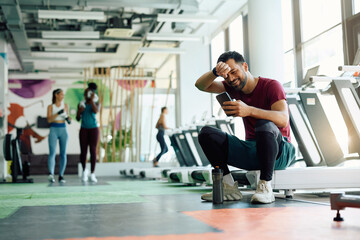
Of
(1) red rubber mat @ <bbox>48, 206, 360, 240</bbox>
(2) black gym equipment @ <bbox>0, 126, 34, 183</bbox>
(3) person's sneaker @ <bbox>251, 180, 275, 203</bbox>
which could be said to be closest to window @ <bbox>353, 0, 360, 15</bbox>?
(3) person's sneaker @ <bbox>251, 180, 275, 203</bbox>

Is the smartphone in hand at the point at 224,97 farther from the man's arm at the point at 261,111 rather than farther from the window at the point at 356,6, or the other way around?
the window at the point at 356,6

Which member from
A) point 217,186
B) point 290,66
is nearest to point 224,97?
point 217,186

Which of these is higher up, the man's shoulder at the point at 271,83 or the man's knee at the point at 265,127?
the man's shoulder at the point at 271,83

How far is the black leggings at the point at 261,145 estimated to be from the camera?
2652mm

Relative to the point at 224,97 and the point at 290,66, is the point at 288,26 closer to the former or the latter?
the point at 290,66

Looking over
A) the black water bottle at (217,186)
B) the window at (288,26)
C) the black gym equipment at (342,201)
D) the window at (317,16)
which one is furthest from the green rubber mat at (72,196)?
the window at (288,26)

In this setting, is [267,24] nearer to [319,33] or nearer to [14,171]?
[319,33]

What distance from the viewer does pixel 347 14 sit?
598 centimetres

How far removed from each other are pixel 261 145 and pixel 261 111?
7.7 inches

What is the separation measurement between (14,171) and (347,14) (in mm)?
5146

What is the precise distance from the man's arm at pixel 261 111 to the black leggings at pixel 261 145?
4cm

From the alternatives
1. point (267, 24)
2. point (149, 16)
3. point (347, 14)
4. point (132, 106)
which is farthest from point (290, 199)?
point (132, 106)

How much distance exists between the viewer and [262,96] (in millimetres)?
2873

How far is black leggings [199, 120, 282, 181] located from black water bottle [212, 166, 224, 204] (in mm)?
117
